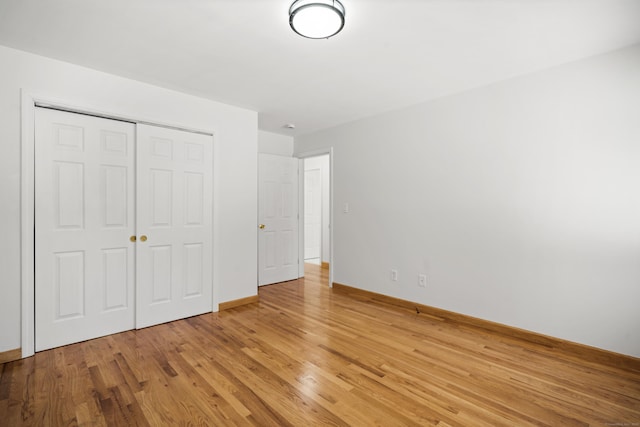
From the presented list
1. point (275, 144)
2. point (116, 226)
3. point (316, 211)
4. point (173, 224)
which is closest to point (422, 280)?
point (173, 224)

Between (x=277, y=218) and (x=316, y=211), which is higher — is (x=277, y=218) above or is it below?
below

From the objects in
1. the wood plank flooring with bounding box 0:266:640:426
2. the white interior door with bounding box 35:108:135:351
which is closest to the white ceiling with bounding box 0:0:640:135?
the white interior door with bounding box 35:108:135:351

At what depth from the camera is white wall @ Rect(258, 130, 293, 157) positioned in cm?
491

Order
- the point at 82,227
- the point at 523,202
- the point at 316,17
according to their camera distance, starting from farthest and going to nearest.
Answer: the point at 523,202 < the point at 82,227 < the point at 316,17

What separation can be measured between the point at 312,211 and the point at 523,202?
462 centimetres

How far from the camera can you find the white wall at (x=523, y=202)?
7.98 feet

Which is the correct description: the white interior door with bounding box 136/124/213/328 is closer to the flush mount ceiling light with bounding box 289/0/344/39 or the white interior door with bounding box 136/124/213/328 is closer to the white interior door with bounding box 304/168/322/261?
the flush mount ceiling light with bounding box 289/0/344/39

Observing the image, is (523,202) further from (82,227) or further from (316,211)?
(316,211)

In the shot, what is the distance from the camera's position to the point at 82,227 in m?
2.78

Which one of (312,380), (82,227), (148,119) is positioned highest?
(148,119)

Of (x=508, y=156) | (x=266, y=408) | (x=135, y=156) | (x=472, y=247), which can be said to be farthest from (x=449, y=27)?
(x=135, y=156)

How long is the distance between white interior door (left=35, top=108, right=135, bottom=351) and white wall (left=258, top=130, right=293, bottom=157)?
6.88ft

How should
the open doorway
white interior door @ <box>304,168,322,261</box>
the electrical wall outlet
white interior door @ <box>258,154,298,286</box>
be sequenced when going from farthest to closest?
white interior door @ <box>304,168,322,261</box> < the open doorway < white interior door @ <box>258,154,298,286</box> < the electrical wall outlet

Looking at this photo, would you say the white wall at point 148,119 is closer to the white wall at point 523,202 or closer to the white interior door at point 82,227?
the white interior door at point 82,227
